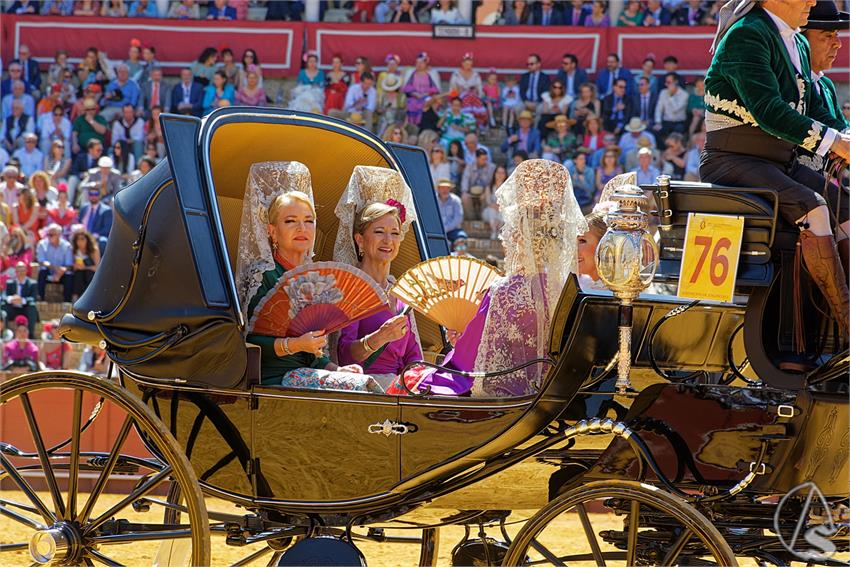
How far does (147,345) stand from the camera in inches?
171

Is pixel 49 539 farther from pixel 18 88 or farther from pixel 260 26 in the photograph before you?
pixel 260 26

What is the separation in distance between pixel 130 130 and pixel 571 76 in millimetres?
5445

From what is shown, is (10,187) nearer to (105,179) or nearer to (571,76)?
(105,179)

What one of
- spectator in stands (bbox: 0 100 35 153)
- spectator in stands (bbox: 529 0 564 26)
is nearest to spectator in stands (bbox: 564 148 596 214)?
spectator in stands (bbox: 529 0 564 26)

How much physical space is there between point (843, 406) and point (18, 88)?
13313mm

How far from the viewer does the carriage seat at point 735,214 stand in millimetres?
3586

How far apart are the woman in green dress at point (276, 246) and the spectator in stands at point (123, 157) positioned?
373 inches

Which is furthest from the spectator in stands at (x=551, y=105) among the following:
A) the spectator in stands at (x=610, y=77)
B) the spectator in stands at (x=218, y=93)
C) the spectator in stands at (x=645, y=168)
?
the spectator in stands at (x=218, y=93)

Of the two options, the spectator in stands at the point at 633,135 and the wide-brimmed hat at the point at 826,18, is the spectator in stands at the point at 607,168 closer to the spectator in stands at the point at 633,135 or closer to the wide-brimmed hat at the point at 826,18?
the spectator in stands at the point at 633,135

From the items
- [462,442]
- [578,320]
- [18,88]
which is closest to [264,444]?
[462,442]

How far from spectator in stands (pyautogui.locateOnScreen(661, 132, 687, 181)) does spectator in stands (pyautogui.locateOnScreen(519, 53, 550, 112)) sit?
6.93 feet

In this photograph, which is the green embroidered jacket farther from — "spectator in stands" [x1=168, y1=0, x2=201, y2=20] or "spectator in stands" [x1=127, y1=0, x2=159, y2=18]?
"spectator in stands" [x1=127, y1=0, x2=159, y2=18]

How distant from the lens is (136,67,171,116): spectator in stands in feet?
50.0

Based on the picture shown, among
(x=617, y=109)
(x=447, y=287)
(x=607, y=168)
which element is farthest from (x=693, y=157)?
(x=447, y=287)
